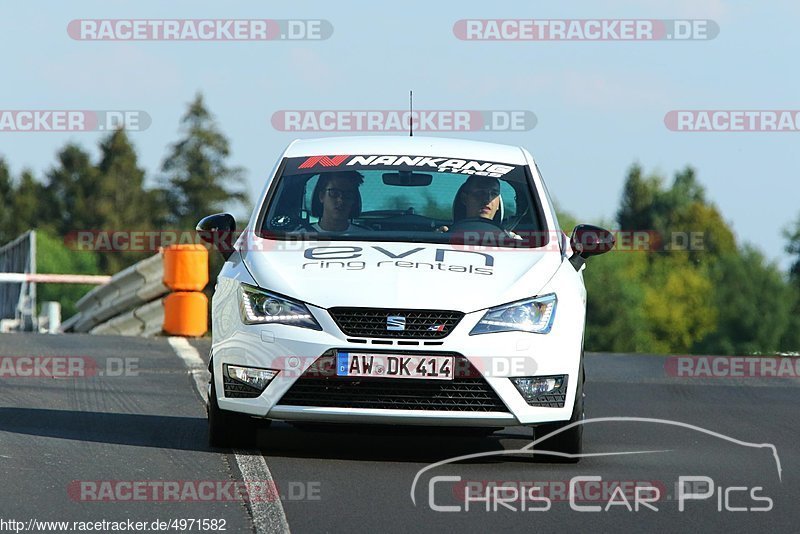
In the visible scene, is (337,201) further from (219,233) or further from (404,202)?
(219,233)

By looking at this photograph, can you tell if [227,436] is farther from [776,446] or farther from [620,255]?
→ [620,255]

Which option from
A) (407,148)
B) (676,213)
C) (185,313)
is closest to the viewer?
(407,148)

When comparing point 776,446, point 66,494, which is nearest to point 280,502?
point 66,494

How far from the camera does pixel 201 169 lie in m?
114

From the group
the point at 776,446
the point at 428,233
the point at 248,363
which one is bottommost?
the point at 776,446

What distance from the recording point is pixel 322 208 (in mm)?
9500

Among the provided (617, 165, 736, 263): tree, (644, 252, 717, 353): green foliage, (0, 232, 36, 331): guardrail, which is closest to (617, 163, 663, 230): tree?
(617, 165, 736, 263): tree

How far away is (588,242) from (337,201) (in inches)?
57.5

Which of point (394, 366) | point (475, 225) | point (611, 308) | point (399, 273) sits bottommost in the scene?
point (611, 308)

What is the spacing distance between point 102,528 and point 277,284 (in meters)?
2.34

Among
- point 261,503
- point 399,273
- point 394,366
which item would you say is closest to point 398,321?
point 394,366

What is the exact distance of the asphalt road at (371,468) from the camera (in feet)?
22.3

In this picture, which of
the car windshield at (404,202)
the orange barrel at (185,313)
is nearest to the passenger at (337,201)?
the car windshield at (404,202)

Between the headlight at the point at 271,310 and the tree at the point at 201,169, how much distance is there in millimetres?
105070
